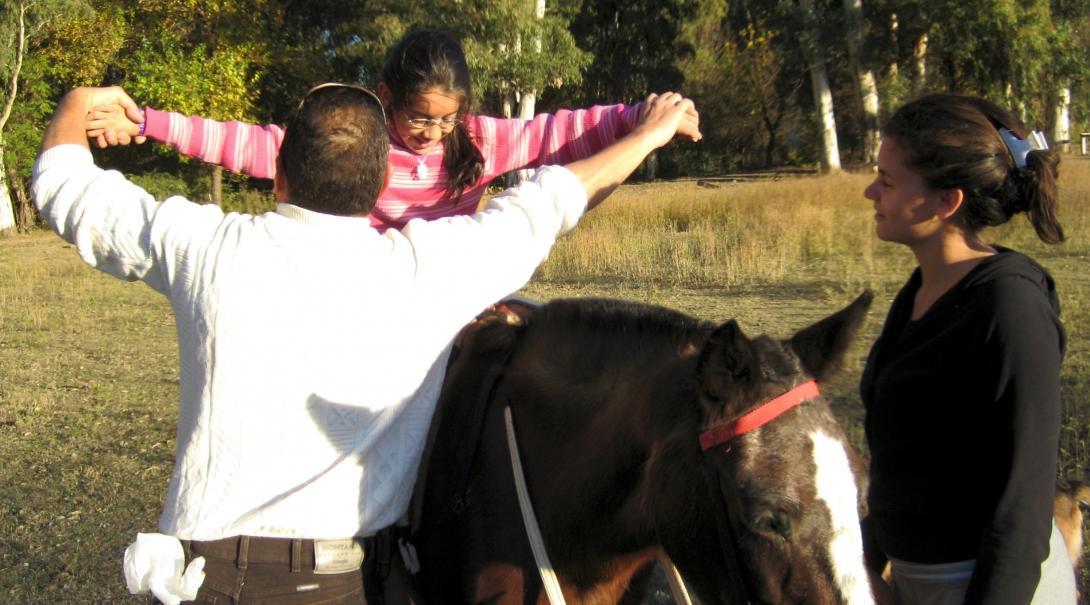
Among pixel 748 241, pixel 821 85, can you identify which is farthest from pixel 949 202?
pixel 821 85

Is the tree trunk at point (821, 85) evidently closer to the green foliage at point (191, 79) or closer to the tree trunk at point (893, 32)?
the tree trunk at point (893, 32)

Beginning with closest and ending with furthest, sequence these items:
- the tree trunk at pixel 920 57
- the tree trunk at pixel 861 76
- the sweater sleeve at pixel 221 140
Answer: the sweater sleeve at pixel 221 140
the tree trunk at pixel 920 57
the tree trunk at pixel 861 76

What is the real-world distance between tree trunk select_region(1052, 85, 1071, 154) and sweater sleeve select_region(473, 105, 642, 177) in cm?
2814

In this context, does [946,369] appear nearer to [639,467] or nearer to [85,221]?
[639,467]

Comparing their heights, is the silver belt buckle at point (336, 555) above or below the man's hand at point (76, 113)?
below

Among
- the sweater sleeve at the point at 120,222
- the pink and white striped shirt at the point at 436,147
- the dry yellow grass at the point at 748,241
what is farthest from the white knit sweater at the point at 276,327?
the dry yellow grass at the point at 748,241

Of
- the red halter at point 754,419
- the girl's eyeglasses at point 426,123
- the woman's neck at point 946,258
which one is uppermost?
the girl's eyeglasses at point 426,123

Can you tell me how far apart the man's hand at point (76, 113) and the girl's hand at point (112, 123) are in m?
0.02

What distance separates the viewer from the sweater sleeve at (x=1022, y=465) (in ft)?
6.01

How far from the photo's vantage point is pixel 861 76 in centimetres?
2748

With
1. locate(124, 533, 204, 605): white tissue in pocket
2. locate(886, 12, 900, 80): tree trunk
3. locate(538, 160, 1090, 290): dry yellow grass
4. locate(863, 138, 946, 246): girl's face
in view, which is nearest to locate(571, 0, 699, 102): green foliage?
locate(886, 12, 900, 80): tree trunk

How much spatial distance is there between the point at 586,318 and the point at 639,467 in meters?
0.47

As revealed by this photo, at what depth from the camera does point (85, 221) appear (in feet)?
5.78

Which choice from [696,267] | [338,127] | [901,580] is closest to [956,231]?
[901,580]
